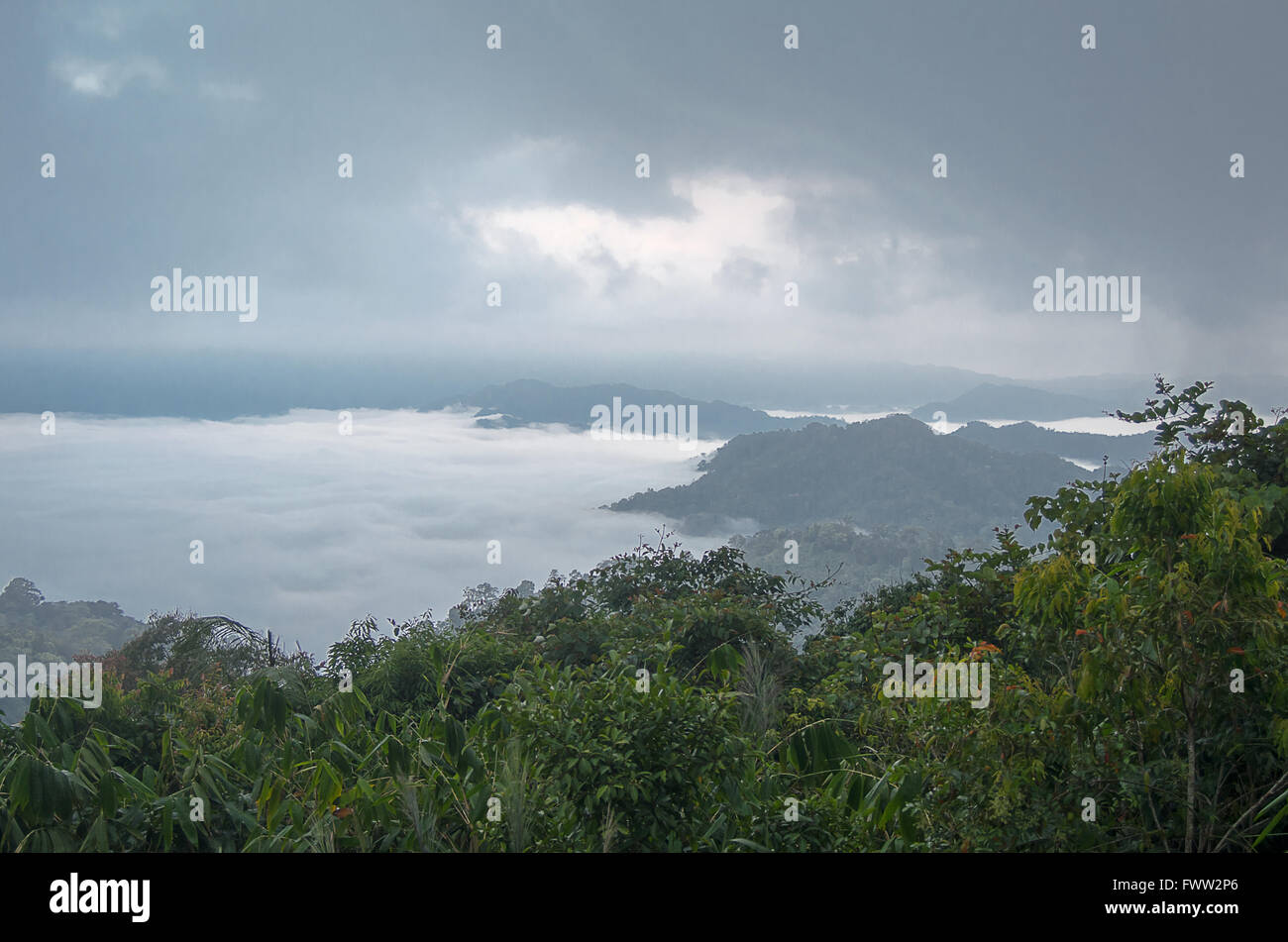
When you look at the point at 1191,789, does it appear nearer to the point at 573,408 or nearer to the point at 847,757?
the point at 847,757

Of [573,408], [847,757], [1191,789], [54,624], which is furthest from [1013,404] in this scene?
[54,624]

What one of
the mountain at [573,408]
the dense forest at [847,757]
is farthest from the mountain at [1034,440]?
the dense forest at [847,757]

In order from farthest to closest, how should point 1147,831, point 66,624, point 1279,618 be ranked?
point 66,624 → point 1147,831 → point 1279,618

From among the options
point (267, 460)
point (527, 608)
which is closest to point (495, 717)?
point (527, 608)

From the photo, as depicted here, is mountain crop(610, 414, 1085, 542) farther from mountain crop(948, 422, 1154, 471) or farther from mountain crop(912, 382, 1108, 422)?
mountain crop(912, 382, 1108, 422)

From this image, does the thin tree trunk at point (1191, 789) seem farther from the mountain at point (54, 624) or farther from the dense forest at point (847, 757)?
the mountain at point (54, 624)
